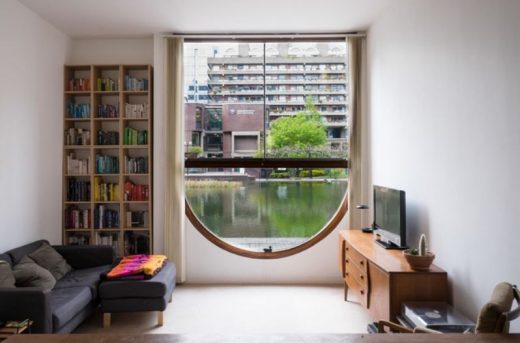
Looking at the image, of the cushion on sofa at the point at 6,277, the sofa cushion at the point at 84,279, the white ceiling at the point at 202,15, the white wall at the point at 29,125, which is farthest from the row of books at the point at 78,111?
the cushion on sofa at the point at 6,277

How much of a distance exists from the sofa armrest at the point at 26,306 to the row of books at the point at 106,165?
2.11 metres

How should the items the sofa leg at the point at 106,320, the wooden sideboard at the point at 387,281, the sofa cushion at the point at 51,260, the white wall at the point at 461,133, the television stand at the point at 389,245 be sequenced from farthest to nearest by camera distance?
1. the sofa cushion at the point at 51,260
2. the sofa leg at the point at 106,320
3. the television stand at the point at 389,245
4. the wooden sideboard at the point at 387,281
5. the white wall at the point at 461,133

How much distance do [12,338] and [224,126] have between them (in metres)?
3.79

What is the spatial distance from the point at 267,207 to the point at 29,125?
2.78 m

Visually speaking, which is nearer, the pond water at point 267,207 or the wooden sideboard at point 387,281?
the wooden sideboard at point 387,281

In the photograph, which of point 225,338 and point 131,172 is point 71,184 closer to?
point 131,172

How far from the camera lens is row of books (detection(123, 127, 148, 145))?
4.48m

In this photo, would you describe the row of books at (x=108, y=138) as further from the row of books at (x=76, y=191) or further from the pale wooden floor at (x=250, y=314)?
the pale wooden floor at (x=250, y=314)

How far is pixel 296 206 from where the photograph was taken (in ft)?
15.4

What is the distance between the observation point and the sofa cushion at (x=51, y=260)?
3475 mm

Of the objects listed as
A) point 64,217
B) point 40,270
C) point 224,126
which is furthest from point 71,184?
point 224,126

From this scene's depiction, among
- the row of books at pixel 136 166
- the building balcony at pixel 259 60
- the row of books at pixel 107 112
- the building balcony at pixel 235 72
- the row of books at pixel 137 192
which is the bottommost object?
the row of books at pixel 137 192

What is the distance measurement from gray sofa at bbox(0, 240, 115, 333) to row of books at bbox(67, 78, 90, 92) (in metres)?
1.84

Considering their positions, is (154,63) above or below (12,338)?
above
